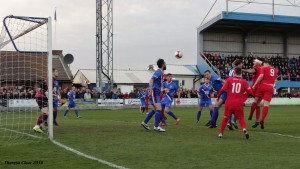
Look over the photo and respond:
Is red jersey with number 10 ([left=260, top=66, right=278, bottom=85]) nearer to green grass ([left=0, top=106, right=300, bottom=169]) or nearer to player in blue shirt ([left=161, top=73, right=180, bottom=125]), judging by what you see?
green grass ([left=0, top=106, right=300, bottom=169])

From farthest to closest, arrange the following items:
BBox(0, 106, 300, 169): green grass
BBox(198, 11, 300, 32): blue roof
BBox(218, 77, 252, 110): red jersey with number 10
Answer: BBox(198, 11, 300, 32): blue roof
BBox(218, 77, 252, 110): red jersey with number 10
BBox(0, 106, 300, 169): green grass

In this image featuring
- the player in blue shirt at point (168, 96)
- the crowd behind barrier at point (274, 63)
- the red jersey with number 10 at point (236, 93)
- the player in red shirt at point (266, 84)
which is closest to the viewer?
the red jersey with number 10 at point (236, 93)

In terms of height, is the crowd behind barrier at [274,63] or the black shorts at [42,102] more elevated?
the crowd behind barrier at [274,63]

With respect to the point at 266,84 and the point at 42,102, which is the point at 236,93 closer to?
the point at 266,84

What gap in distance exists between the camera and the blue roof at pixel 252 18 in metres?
52.1

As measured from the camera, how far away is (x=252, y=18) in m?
53.6

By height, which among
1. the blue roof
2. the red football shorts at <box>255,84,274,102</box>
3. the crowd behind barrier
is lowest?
the red football shorts at <box>255,84,274,102</box>

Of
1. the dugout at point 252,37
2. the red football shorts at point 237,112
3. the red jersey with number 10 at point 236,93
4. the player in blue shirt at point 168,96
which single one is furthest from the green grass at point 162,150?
the dugout at point 252,37

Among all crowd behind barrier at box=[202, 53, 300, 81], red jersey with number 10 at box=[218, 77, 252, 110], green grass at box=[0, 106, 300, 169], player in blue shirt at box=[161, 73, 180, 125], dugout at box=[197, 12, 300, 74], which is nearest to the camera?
green grass at box=[0, 106, 300, 169]

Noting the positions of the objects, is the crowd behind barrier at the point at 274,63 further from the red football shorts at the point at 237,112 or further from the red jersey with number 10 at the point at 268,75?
the red football shorts at the point at 237,112

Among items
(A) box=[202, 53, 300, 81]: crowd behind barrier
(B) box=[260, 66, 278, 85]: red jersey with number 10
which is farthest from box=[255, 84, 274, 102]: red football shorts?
(A) box=[202, 53, 300, 81]: crowd behind barrier

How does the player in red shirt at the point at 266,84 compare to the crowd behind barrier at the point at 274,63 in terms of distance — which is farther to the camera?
the crowd behind barrier at the point at 274,63

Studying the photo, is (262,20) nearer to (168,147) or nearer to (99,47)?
(99,47)

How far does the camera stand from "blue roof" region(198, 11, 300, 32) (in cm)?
5211
